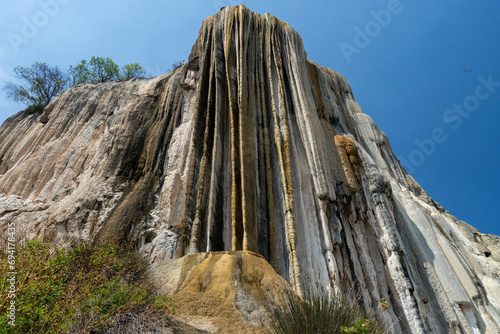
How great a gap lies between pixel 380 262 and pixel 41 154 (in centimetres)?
1322

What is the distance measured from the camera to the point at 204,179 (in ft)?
30.8

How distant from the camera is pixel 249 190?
28.7 ft

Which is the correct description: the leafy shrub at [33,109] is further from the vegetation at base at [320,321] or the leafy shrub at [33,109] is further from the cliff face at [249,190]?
the vegetation at base at [320,321]

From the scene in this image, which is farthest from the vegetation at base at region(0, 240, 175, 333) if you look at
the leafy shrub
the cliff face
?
the leafy shrub

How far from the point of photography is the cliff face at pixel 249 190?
7.96m

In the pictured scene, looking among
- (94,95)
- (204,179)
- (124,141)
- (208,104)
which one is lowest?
(204,179)

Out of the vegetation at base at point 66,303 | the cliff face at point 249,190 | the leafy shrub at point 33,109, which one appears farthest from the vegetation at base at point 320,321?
the leafy shrub at point 33,109

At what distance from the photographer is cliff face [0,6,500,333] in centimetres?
796

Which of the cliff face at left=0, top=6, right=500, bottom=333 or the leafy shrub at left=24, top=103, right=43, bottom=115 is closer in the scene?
the cliff face at left=0, top=6, right=500, bottom=333

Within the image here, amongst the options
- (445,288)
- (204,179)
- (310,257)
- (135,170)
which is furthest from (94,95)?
(445,288)

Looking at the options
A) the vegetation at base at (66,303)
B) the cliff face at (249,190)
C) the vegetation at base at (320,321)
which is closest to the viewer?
the vegetation at base at (66,303)

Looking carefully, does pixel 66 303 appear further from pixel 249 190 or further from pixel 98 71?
pixel 98 71

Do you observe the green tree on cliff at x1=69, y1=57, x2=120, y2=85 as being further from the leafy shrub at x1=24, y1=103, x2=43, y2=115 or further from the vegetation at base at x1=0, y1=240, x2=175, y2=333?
the vegetation at base at x1=0, y1=240, x2=175, y2=333

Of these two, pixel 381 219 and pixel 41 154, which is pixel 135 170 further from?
pixel 381 219
